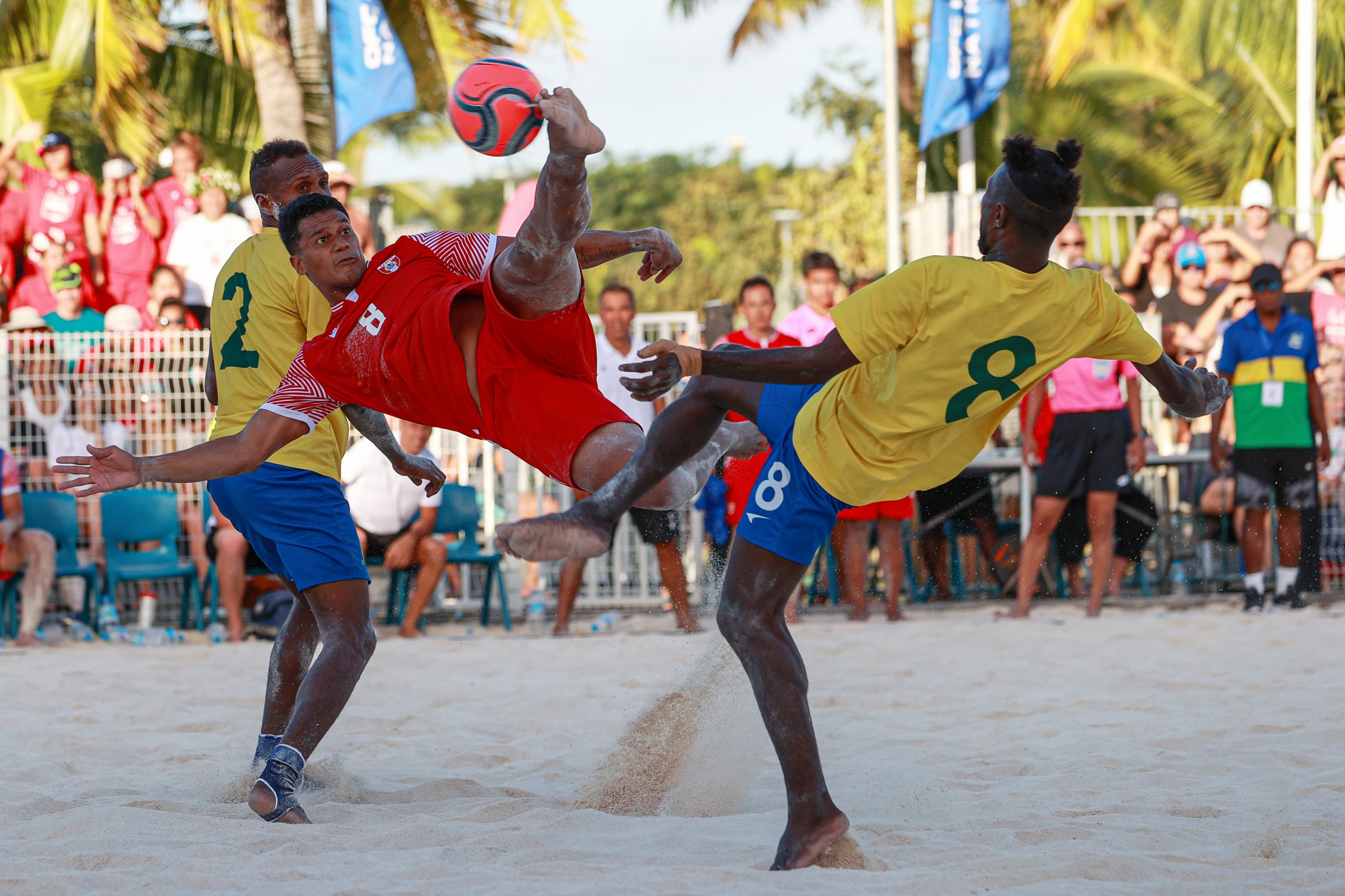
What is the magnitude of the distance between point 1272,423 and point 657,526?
4209 mm

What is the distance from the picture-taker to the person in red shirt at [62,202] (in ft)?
35.3

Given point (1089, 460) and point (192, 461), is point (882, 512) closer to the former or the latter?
point (1089, 460)

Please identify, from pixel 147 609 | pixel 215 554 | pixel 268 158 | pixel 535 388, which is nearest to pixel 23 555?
pixel 147 609

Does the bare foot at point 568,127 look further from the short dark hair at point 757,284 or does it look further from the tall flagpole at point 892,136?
the tall flagpole at point 892,136

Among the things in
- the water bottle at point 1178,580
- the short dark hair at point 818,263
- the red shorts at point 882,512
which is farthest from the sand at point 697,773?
the short dark hair at point 818,263

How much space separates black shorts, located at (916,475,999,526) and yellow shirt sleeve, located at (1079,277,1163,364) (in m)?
5.89

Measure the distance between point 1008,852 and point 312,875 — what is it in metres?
1.86

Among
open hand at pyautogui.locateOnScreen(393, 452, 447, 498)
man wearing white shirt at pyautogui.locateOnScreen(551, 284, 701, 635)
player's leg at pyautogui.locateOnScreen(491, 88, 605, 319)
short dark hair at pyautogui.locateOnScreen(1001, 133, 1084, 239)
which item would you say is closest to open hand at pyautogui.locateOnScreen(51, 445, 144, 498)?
open hand at pyautogui.locateOnScreen(393, 452, 447, 498)

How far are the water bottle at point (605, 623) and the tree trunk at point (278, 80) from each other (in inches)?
280

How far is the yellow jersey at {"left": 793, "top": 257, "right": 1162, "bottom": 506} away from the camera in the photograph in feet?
11.5

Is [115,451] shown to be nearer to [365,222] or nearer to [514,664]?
[514,664]

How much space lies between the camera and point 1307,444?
9.00 meters

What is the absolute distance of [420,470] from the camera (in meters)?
4.79

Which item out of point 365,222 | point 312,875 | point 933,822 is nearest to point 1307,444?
point 933,822
